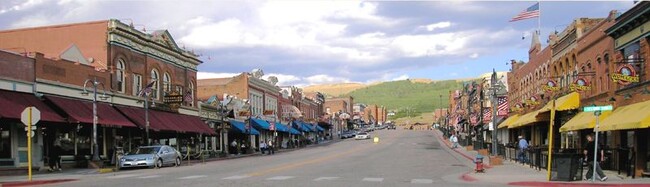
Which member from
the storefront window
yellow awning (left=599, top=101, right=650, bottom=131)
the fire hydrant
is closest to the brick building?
Answer: the storefront window

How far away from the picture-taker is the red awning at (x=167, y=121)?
41000mm

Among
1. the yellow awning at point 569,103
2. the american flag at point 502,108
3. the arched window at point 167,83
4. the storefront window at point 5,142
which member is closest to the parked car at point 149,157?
the storefront window at point 5,142

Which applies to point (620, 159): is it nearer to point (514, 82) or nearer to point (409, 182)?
point (409, 182)

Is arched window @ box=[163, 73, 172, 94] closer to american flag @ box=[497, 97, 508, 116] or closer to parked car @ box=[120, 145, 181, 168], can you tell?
parked car @ box=[120, 145, 181, 168]

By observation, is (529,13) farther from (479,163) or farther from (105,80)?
(105,80)

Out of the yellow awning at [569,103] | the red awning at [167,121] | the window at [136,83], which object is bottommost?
the red awning at [167,121]

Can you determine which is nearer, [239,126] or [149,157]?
[149,157]

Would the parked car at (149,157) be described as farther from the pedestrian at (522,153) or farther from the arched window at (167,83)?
the pedestrian at (522,153)

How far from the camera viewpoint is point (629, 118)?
21.4 meters

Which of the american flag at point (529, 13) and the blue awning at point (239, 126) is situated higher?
the american flag at point (529, 13)

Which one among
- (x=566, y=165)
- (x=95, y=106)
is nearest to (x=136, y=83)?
(x=95, y=106)

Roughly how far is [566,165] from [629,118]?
A: 2665 mm

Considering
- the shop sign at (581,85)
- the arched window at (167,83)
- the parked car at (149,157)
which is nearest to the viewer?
the shop sign at (581,85)

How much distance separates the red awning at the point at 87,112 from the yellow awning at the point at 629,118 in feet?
78.3
